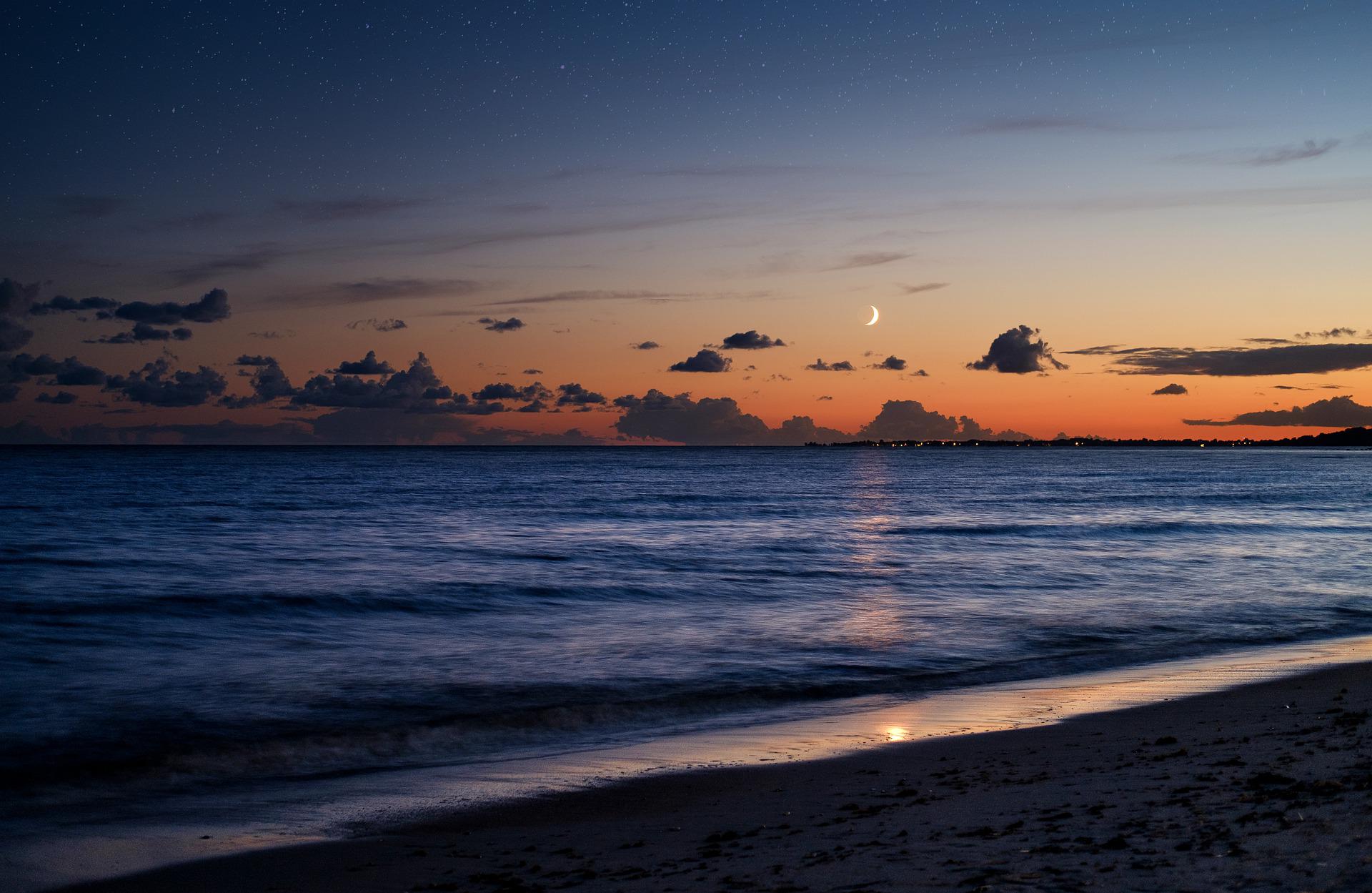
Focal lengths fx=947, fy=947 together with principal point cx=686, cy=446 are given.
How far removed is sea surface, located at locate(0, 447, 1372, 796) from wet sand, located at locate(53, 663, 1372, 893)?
10.7 feet

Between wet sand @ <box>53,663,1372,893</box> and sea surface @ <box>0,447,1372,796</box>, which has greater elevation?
wet sand @ <box>53,663,1372,893</box>

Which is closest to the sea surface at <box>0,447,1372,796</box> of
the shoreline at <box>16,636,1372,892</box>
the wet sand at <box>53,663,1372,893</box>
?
the shoreline at <box>16,636,1372,892</box>

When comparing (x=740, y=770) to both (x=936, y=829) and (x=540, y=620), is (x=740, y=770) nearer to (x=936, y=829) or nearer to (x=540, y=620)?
(x=936, y=829)

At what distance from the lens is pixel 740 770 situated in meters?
9.18

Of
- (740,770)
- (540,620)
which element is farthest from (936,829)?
(540,620)

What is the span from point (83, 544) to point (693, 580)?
994 inches

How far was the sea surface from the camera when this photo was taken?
11867 millimetres

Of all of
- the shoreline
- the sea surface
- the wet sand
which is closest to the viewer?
the wet sand

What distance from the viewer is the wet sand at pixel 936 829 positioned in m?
5.29

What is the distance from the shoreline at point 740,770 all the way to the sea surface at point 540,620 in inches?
52.4

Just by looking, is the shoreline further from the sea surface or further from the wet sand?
the sea surface

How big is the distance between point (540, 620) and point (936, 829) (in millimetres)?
15394

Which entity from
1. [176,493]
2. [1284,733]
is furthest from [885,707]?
[176,493]

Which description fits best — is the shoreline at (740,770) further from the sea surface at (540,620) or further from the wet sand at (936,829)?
the sea surface at (540,620)
